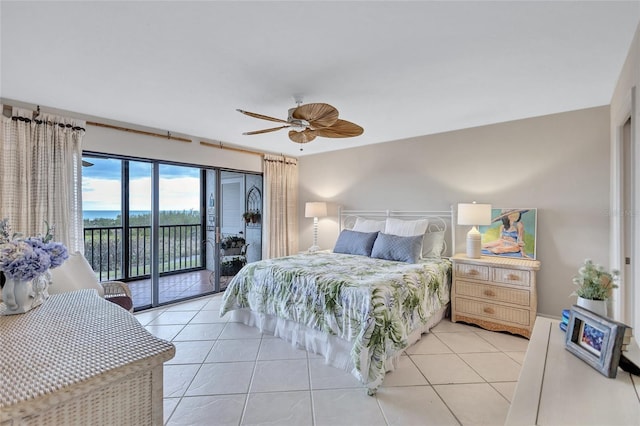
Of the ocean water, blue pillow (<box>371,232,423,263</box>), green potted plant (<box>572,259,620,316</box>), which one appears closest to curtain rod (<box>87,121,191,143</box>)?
the ocean water

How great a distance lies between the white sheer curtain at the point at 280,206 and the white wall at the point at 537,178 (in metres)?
1.75

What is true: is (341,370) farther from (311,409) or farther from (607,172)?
(607,172)

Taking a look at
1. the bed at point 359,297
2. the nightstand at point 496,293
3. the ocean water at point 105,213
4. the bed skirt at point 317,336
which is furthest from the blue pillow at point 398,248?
the ocean water at point 105,213

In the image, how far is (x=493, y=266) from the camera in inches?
123

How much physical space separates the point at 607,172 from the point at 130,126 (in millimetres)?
5461

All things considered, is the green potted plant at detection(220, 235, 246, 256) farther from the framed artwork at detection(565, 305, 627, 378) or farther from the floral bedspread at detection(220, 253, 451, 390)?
the framed artwork at detection(565, 305, 627, 378)

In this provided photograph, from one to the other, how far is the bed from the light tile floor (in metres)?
0.14

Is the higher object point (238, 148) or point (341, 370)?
point (238, 148)

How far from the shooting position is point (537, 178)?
332 cm

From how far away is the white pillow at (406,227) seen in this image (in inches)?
153

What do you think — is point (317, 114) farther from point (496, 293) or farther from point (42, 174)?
point (42, 174)

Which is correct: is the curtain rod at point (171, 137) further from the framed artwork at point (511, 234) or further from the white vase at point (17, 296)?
the framed artwork at point (511, 234)

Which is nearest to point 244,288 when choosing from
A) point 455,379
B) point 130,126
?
point 455,379

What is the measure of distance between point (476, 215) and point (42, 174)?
4.72m
